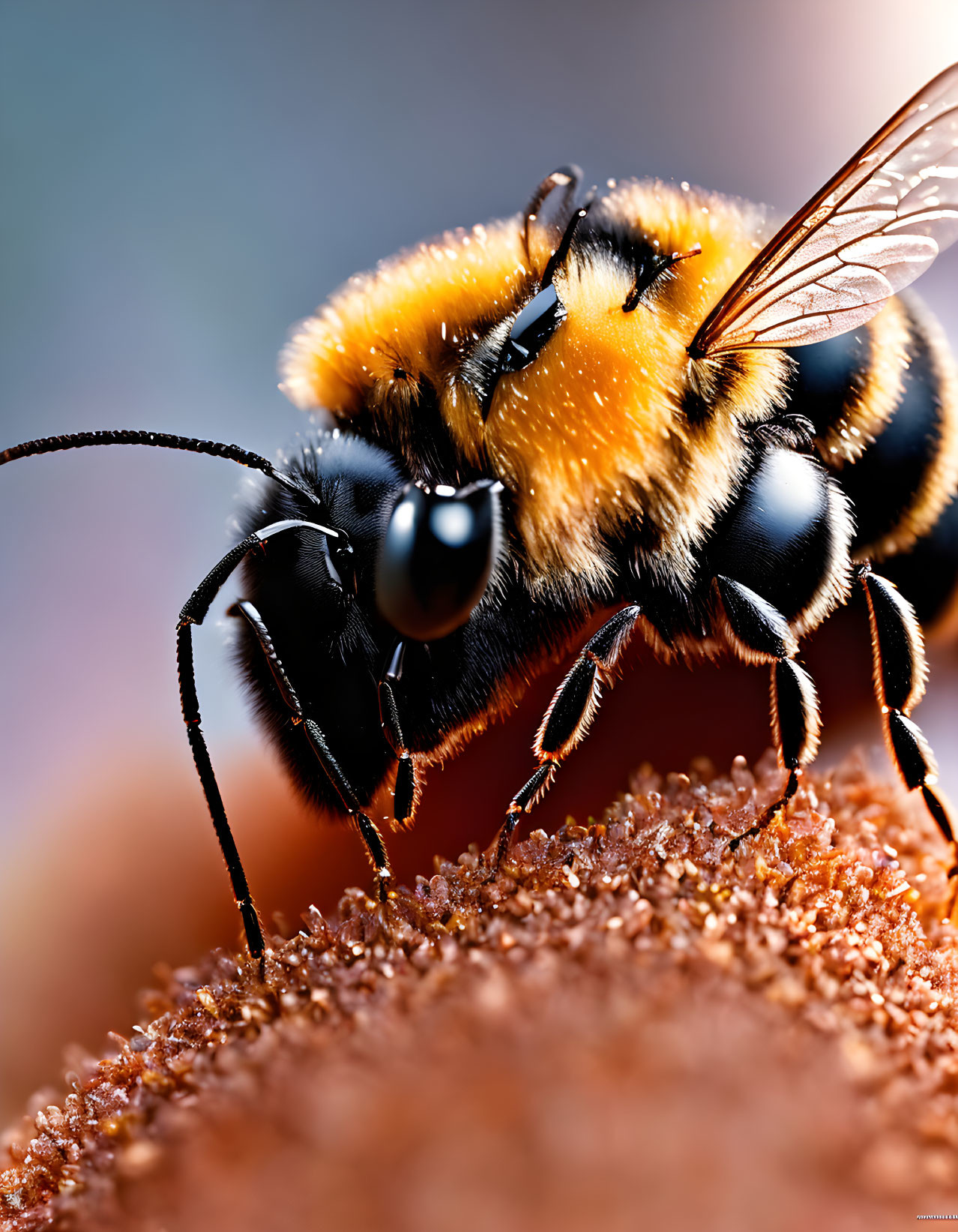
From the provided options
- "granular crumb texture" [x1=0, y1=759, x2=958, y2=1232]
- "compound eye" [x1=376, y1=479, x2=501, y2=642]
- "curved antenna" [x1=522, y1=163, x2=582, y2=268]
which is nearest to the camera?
"granular crumb texture" [x1=0, y1=759, x2=958, y2=1232]

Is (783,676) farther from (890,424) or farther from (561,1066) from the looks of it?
(561,1066)

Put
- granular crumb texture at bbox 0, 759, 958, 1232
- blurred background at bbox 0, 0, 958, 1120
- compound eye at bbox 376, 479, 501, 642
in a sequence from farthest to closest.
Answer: blurred background at bbox 0, 0, 958, 1120, compound eye at bbox 376, 479, 501, 642, granular crumb texture at bbox 0, 759, 958, 1232

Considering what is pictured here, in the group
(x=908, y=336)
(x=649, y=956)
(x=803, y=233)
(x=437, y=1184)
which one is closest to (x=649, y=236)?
(x=803, y=233)

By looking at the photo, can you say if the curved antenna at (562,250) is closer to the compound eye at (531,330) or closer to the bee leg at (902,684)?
the compound eye at (531,330)

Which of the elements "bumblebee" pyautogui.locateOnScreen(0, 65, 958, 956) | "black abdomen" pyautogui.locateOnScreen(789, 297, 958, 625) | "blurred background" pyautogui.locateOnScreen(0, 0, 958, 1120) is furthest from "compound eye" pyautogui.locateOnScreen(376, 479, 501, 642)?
"blurred background" pyautogui.locateOnScreen(0, 0, 958, 1120)

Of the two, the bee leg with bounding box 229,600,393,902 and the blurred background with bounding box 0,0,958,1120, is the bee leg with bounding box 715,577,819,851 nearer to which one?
the bee leg with bounding box 229,600,393,902

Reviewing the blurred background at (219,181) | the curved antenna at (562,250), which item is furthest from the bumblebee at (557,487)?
the blurred background at (219,181)

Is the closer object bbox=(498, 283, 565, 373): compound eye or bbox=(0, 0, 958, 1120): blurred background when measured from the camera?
bbox=(498, 283, 565, 373): compound eye

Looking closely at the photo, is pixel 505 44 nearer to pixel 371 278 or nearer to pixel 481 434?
pixel 371 278
